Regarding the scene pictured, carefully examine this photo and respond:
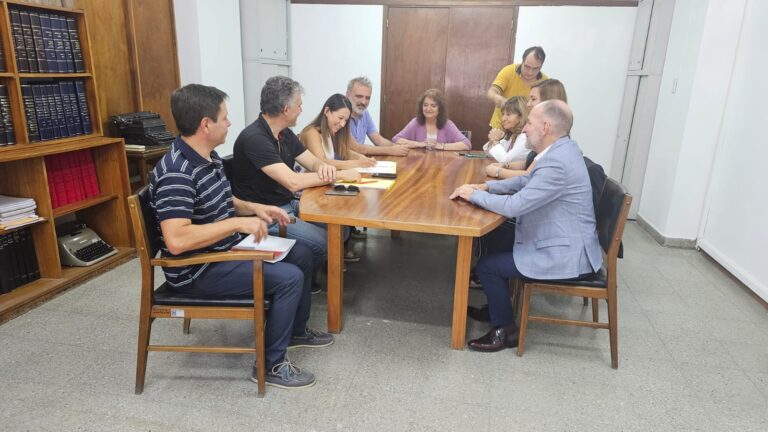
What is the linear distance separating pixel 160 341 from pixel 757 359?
111 inches

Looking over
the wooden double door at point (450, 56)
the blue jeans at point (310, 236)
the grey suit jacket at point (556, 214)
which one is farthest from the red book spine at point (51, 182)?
the wooden double door at point (450, 56)

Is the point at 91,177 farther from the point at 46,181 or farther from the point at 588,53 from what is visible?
the point at 588,53

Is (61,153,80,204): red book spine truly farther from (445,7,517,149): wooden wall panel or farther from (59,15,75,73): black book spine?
(445,7,517,149): wooden wall panel

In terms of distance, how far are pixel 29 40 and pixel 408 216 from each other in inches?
90.3

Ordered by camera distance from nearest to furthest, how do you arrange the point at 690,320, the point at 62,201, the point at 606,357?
the point at 606,357, the point at 690,320, the point at 62,201

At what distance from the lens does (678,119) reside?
12.2 ft

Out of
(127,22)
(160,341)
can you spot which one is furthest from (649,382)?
(127,22)

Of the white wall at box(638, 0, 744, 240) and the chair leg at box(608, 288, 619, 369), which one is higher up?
the white wall at box(638, 0, 744, 240)

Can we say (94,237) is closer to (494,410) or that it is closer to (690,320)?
(494,410)

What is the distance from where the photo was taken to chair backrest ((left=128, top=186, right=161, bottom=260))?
1621mm

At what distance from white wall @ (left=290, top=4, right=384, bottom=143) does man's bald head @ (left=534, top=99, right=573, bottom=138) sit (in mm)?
3284

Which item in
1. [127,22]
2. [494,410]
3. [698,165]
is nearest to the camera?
[494,410]

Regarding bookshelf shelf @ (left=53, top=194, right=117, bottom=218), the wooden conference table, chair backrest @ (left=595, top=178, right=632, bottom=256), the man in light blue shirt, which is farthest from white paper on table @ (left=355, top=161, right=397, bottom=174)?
bookshelf shelf @ (left=53, top=194, right=117, bottom=218)

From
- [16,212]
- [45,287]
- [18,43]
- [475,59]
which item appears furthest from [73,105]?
[475,59]
